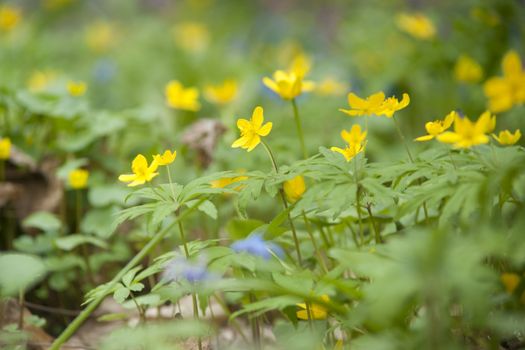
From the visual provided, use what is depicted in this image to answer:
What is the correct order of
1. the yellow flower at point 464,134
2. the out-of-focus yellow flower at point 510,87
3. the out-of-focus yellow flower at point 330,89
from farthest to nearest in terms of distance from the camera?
the out-of-focus yellow flower at point 330,89 < the out-of-focus yellow flower at point 510,87 < the yellow flower at point 464,134

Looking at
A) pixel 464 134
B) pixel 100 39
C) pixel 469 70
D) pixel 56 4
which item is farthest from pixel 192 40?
pixel 464 134

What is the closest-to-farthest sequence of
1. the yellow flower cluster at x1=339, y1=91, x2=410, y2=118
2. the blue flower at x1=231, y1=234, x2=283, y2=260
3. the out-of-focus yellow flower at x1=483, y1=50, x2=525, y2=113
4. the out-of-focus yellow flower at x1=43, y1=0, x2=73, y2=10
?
1. the blue flower at x1=231, y1=234, x2=283, y2=260
2. the yellow flower cluster at x1=339, y1=91, x2=410, y2=118
3. the out-of-focus yellow flower at x1=483, y1=50, x2=525, y2=113
4. the out-of-focus yellow flower at x1=43, y1=0, x2=73, y2=10

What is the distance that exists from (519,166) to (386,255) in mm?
281

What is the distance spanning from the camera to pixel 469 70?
112 inches

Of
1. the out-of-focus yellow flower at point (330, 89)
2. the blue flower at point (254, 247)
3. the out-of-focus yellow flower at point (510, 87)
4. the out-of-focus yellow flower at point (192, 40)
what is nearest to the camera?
the blue flower at point (254, 247)

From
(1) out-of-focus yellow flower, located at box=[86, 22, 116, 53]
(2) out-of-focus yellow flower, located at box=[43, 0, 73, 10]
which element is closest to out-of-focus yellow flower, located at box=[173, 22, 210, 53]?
(1) out-of-focus yellow flower, located at box=[86, 22, 116, 53]

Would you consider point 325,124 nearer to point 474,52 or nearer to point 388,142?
point 388,142

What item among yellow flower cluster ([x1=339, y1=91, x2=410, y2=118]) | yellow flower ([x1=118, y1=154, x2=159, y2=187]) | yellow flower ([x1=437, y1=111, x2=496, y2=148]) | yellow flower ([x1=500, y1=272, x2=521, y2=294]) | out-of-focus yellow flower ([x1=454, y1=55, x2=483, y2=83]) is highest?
out-of-focus yellow flower ([x1=454, y1=55, x2=483, y2=83])

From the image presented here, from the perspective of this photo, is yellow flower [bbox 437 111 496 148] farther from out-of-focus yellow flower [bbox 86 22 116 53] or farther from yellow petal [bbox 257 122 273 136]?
out-of-focus yellow flower [bbox 86 22 116 53]

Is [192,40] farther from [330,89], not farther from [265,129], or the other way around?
[265,129]

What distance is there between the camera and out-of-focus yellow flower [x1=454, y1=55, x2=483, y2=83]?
2848 mm

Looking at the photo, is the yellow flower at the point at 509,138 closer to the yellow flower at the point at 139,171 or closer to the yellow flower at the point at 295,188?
the yellow flower at the point at 295,188

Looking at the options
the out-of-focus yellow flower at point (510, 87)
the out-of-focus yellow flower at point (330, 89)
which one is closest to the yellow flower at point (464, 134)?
the out-of-focus yellow flower at point (510, 87)

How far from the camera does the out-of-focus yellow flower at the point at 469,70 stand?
9.34 feet
